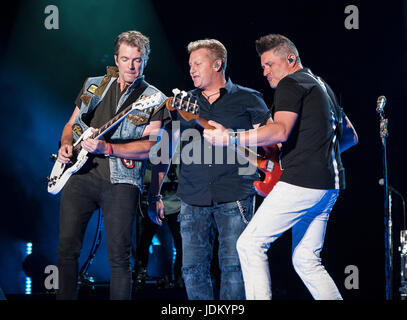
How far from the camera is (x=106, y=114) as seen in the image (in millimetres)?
3941

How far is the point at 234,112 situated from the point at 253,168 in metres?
0.47

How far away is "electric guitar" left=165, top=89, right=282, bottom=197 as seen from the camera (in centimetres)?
358

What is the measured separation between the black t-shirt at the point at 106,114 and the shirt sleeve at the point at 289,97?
110cm

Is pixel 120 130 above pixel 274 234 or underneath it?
above

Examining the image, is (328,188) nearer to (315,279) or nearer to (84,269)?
(315,279)

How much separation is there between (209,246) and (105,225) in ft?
2.65

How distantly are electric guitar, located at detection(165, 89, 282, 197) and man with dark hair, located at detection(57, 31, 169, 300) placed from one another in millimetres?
208

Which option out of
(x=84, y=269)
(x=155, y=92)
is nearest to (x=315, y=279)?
(x=155, y=92)

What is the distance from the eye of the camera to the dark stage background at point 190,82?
19.7ft

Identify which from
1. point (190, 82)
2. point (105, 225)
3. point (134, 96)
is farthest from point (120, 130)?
point (190, 82)

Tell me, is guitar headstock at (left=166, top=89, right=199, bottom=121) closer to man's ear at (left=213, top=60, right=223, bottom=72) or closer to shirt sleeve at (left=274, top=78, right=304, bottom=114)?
man's ear at (left=213, top=60, right=223, bottom=72)

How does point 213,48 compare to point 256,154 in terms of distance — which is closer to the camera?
point 256,154

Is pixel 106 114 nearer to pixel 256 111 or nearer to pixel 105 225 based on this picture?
pixel 105 225

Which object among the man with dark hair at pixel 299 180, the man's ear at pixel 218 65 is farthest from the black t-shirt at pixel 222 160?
the man with dark hair at pixel 299 180
